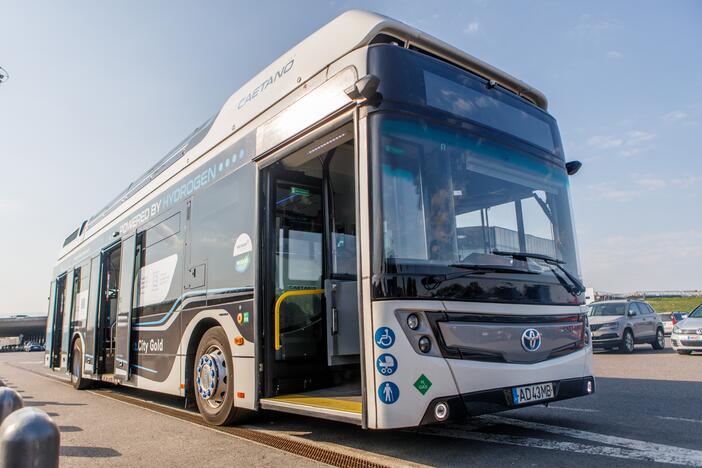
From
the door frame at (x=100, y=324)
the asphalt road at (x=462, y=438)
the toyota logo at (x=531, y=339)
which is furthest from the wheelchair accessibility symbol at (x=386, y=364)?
the door frame at (x=100, y=324)

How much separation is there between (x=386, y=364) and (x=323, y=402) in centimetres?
118

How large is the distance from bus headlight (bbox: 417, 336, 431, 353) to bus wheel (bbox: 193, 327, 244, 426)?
2.63 m

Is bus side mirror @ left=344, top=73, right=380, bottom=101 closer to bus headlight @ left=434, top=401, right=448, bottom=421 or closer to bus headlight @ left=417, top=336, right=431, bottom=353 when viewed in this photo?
bus headlight @ left=417, top=336, right=431, bottom=353

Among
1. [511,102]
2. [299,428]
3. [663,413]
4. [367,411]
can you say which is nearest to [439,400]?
[367,411]

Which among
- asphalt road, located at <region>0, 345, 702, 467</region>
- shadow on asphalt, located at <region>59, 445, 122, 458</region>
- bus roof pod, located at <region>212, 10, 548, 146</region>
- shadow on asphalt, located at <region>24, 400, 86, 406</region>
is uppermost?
bus roof pod, located at <region>212, 10, 548, 146</region>

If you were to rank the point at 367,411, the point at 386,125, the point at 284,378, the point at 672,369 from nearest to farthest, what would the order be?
the point at 367,411 < the point at 386,125 < the point at 284,378 < the point at 672,369

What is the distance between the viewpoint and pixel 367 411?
369 centimetres

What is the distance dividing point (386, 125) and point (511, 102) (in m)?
1.68

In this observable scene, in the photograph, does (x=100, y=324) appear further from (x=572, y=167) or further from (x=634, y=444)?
(x=634, y=444)

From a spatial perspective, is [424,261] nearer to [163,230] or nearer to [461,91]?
[461,91]

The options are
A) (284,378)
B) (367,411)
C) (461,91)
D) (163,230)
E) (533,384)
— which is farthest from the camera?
(163,230)

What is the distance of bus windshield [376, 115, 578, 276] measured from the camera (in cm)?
391

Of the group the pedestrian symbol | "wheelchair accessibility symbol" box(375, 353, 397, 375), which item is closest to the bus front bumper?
the pedestrian symbol

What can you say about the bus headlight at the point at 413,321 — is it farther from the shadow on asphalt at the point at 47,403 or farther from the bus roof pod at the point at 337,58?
the shadow on asphalt at the point at 47,403
